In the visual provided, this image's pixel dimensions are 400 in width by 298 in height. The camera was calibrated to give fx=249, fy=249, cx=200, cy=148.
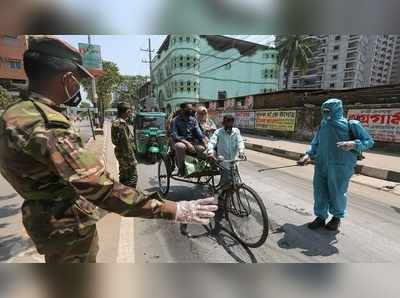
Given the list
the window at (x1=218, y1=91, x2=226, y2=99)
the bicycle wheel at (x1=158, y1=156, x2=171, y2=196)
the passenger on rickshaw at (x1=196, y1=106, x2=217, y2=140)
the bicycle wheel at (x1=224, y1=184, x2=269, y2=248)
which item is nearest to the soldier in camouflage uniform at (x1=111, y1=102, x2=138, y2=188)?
the bicycle wheel at (x1=158, y1=156, x2=171, y2=196)

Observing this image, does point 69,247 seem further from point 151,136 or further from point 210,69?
point 210,69

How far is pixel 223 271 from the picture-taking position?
71.9 inches

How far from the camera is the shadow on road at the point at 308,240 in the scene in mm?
2971

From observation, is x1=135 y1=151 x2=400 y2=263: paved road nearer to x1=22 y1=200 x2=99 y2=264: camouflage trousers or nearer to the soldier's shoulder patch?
x1=22 y1=200 x2=99 y2=264: camouflage trousers

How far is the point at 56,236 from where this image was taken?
4.39 feet

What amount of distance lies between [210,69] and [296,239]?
1763 inches

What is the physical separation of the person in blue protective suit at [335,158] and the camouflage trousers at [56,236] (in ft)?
9.82

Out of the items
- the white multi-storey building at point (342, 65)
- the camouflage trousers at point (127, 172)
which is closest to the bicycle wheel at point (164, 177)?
the camouflage trousers at point (127, 172)

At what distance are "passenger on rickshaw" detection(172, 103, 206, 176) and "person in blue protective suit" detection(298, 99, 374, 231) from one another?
1.92 meters
